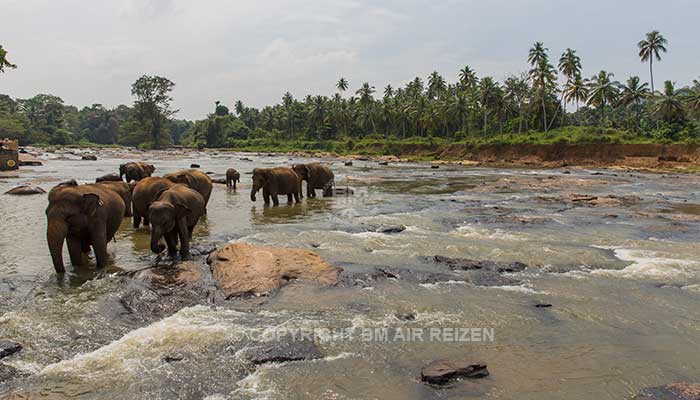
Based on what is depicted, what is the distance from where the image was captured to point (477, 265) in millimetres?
10320

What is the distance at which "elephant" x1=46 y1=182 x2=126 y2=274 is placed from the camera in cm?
841

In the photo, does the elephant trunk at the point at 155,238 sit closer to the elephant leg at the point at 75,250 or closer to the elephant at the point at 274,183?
the elephant leg at the point at 75,250

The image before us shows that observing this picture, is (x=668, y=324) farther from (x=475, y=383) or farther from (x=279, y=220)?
(x=279, y=220)

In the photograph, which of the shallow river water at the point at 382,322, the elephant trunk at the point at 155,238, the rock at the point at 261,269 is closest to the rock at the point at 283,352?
the shallow river water at the point at 382,322

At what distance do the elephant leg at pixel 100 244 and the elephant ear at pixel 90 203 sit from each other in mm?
342

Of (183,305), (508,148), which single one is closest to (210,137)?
(508,148)

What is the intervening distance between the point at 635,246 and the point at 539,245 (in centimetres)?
243

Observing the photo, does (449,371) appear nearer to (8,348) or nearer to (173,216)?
(8,348)

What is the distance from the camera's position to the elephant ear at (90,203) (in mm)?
8688

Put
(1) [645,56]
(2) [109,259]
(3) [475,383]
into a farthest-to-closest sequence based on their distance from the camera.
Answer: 1. (1) [645,56]
2. (2) [109,259]
3. (3) [475,383]

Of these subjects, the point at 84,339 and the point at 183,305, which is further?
the point at 183,305

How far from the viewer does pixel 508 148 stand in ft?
223

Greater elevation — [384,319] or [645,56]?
[645,56]

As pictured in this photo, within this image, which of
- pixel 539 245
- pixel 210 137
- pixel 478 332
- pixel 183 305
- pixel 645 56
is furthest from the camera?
pixel 210 137
